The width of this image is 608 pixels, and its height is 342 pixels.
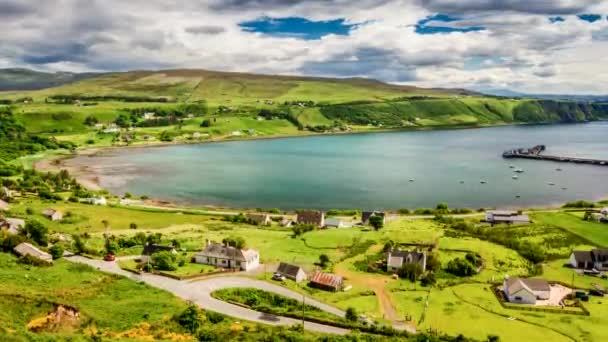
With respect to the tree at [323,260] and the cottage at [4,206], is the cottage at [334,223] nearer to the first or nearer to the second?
the tree at [323,260]

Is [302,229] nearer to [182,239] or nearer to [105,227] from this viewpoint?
[182,239]

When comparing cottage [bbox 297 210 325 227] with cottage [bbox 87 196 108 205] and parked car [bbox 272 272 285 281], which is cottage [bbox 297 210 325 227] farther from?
cottage [bbox 87 196 108 205]

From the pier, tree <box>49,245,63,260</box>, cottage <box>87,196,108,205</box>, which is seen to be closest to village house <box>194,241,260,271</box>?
tree <box>49,245,63,260</box>

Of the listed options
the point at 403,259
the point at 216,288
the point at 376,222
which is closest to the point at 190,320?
the point at 216,288

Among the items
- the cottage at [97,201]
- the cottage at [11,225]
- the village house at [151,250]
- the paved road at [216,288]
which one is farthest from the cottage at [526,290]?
the cottage at [97,201]

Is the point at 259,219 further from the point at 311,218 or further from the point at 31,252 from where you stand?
the point at 31,252

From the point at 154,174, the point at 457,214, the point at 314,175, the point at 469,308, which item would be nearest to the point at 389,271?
the point at 469,308
